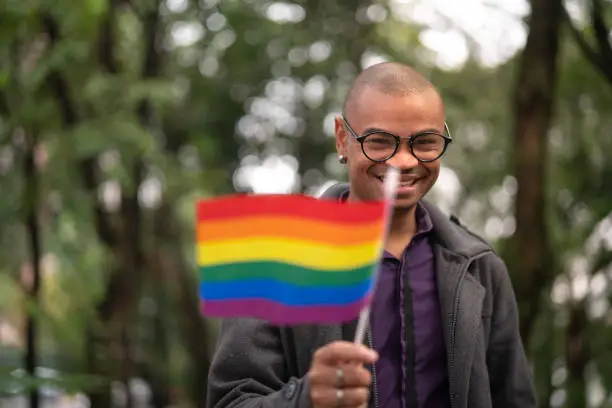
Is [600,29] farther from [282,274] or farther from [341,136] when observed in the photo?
[282,274]

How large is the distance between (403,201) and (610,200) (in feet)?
8.31

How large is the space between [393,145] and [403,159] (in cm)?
A: 4

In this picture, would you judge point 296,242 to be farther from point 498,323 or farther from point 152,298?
point 152,298

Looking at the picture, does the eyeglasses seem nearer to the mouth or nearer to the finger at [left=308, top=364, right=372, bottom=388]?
the mouth

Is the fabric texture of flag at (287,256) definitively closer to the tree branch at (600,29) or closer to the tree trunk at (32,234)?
the tree branch at (600,29)

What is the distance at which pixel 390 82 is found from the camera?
6.34 ft

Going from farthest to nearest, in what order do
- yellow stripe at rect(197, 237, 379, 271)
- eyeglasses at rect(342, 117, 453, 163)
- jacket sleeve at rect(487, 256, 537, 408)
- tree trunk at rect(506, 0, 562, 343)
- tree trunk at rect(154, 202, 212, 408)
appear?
tree trunk at rect(154, 202, 212, 408), tree trunk at rect(506, 0, 562, 343), jacket sleeve at rect(487, 256, 537, 408), eyeglasses at rect(342, 117, 453, 163), yellow stripe at rect(197, 237, 379, 271)

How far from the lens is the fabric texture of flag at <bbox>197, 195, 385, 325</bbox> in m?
1.65

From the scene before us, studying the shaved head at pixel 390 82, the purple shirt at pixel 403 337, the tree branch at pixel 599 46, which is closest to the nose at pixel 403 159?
the shaved head at pixel 390 82

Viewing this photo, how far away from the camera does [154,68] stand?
17.7 feet

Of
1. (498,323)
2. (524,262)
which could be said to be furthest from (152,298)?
(498,323)

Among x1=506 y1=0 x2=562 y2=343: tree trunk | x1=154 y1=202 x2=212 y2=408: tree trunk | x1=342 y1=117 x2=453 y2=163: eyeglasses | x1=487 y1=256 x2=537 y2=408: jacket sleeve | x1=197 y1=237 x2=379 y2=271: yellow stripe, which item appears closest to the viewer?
x1=197 y1=237 x2=379 y2=271: yellow stripe

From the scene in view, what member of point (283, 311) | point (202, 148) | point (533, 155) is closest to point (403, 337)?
point (283, 311)

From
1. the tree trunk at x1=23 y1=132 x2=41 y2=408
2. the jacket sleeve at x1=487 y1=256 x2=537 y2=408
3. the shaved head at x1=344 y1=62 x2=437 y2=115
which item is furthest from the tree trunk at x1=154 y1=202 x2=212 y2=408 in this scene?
the shaved head at x1=344 y1=62 x2=437 y2=115
